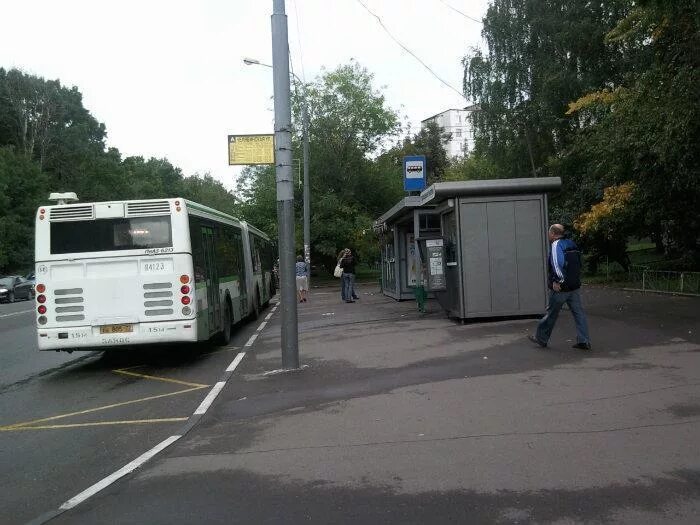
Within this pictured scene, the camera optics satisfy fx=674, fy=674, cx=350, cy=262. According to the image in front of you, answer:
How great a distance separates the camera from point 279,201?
9.70 metres

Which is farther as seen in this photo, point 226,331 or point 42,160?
point 42,160

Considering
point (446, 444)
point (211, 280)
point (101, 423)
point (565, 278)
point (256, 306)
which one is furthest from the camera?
point (256, 306)

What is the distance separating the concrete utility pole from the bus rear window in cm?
205

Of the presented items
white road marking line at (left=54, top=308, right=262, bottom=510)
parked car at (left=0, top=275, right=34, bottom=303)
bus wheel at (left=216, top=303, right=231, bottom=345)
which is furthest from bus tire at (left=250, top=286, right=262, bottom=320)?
parked car at (left=0, top=275, right=34, bottom=303)

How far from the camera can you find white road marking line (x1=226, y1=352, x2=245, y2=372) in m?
10.2

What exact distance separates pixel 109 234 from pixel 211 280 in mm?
2154

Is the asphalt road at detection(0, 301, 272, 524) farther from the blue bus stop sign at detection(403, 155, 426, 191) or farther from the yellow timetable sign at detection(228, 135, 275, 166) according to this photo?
the blue bus stop sign at detection(403, 155, 426, 191)

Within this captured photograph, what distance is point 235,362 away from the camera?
10.8 m

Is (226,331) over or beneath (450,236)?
beneath

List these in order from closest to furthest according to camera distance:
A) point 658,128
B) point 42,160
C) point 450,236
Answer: point 450,236 < point 658,128 < point 42,160

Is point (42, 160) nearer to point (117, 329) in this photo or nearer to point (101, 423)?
point (117, 329)

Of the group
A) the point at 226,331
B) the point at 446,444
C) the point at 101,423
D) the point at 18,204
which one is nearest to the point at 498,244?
the point at 226,331

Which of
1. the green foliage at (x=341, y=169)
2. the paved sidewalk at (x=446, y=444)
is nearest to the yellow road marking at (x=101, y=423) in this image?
the paved sidewalk at (x=446, y=444)

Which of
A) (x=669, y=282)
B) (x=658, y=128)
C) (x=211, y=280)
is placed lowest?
(x=669, y=282)
